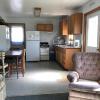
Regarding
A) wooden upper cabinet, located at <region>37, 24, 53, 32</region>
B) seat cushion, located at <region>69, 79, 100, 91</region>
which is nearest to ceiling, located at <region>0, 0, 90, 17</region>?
wooden upper cabinet, located at <region>37, 24, 53, 32</region>

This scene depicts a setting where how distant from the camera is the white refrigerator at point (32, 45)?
9625 millimetres

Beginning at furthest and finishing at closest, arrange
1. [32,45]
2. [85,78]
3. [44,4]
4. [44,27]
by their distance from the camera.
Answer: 1. [44,27]
2. [32,45]
3. [44,4]
4. [85,78]

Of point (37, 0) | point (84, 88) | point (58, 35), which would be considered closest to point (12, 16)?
point (58, 35)

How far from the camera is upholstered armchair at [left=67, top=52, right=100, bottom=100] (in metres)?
3.19

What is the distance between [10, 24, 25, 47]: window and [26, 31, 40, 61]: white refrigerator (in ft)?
1.93

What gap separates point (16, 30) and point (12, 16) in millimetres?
839

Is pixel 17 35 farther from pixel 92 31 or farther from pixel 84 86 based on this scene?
pixel 84 86

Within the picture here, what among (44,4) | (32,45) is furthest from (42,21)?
(44,4)

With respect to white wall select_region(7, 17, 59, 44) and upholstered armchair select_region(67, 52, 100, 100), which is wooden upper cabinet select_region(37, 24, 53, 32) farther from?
upholstered armchair select_region(67, 52, 100, 100)

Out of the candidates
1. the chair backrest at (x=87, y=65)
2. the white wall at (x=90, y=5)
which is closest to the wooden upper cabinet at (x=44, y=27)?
the white wall at (x=90, y=5)

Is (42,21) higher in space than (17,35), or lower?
higher

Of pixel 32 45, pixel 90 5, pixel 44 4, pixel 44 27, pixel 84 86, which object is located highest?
pixel 44 4

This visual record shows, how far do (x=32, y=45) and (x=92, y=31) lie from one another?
456cm

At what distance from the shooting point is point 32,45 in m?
9.68
